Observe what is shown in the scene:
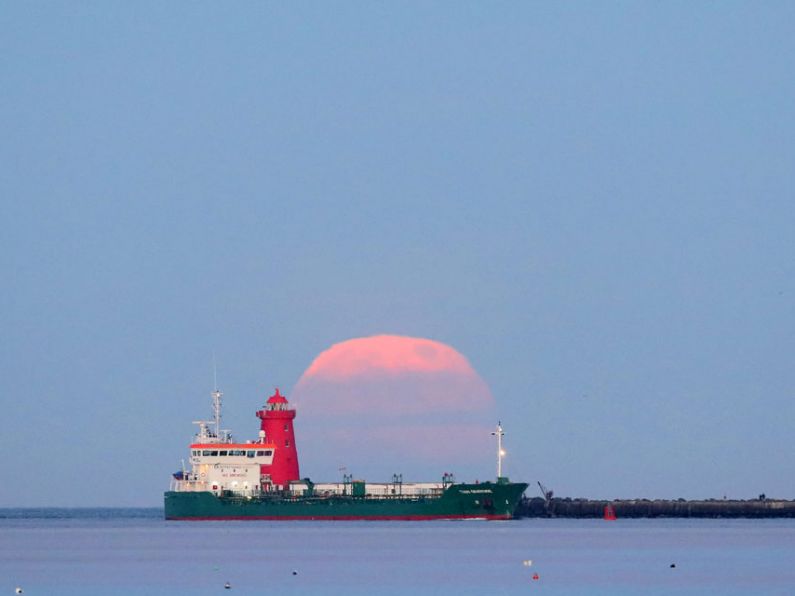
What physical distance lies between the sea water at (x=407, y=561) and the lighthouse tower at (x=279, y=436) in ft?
14.2

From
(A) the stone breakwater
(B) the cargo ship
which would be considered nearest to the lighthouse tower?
(B) the cargo ship

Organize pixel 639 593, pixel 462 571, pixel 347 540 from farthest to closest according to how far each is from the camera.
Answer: pixel 347 540 → pixel 462 571 → pixel 639 593

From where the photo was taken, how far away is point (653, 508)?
15738 cm

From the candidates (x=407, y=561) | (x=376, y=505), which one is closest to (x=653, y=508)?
(x=376, y=505)

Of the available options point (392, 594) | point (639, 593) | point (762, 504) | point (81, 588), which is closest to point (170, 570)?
point (81, 588)

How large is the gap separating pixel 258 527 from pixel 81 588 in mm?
58171

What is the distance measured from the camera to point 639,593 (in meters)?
64.1

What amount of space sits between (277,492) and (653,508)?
48.4m

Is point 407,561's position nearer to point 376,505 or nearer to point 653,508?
point 376,505

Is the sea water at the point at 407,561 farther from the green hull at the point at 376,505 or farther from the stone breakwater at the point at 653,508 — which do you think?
the stone breakwater at the point at 653,508

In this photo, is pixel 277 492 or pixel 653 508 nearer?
pixel 277 492

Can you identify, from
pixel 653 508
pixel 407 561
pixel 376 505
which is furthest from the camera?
pixel 653 508

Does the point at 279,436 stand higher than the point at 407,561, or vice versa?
the point at 279,436

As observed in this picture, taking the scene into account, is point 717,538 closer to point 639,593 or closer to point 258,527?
point 258,527
